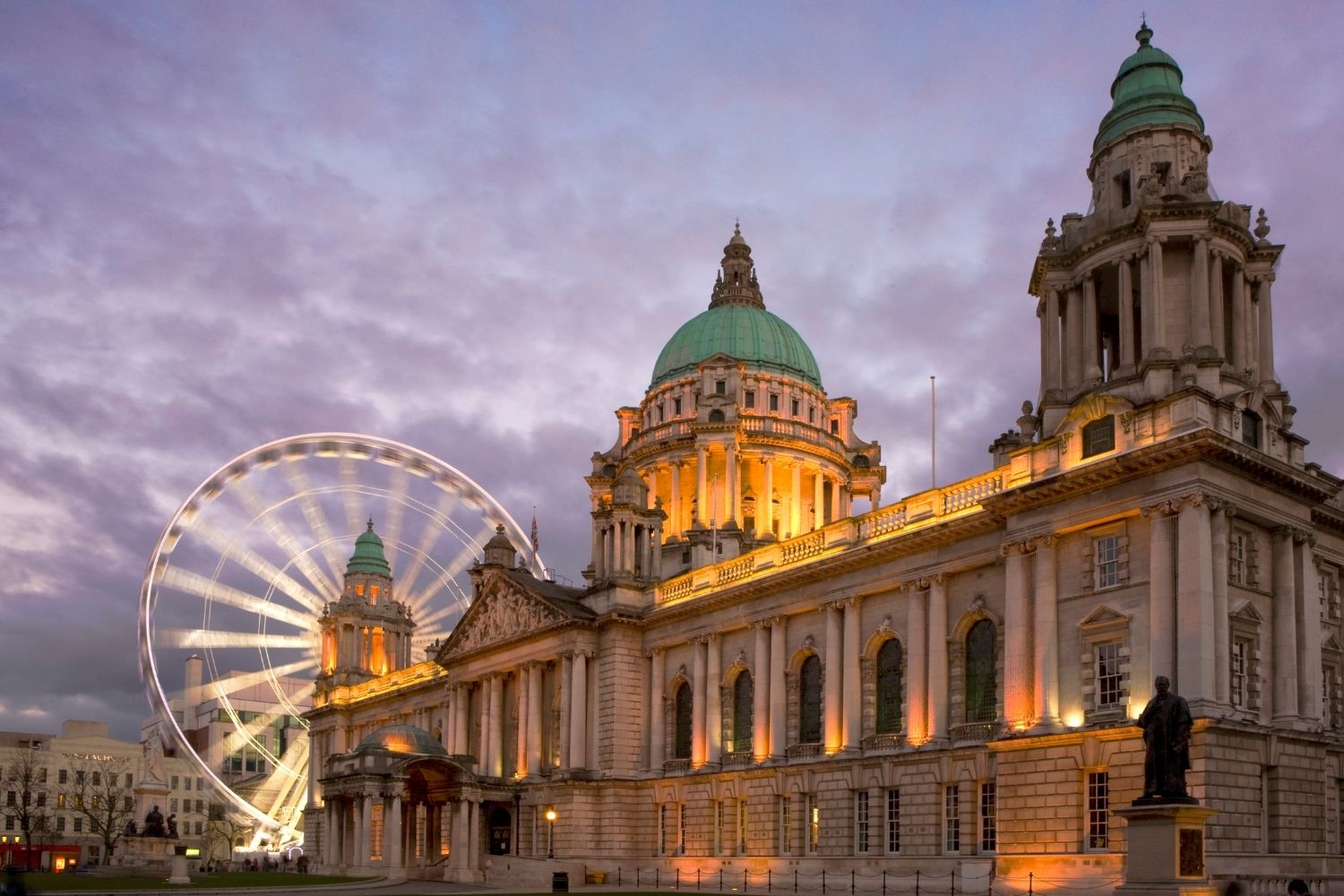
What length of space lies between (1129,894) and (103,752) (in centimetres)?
14123

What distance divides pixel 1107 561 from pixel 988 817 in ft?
34.7

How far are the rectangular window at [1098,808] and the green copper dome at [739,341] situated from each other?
5481cm

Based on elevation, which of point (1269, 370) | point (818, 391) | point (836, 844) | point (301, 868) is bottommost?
point (301, 868)

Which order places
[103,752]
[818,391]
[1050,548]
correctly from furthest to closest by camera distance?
[103,752], [818,391], [1050,548]

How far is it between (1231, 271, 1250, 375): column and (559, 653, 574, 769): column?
37.4m

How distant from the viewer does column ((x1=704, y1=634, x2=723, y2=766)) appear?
66.6 m

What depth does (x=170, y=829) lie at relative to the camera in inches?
3174

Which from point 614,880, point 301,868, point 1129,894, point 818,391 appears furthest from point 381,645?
point 1129,894

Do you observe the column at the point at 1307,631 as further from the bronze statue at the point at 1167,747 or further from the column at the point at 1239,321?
the bronze statue at the point at 1167,747

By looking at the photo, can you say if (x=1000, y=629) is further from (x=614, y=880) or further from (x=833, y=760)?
(x=614, y=880)

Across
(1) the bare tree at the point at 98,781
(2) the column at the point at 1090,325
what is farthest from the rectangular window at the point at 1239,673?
(1) the bare tree at the point at 98,781

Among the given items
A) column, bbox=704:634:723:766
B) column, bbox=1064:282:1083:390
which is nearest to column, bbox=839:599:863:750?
column, bbox=704:634:723:766

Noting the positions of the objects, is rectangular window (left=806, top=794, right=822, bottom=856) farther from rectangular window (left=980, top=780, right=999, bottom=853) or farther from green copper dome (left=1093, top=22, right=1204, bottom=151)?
green copper dome (left=1093, top=22, right=1204, bottom=151)

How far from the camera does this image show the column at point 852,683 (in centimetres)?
5753
